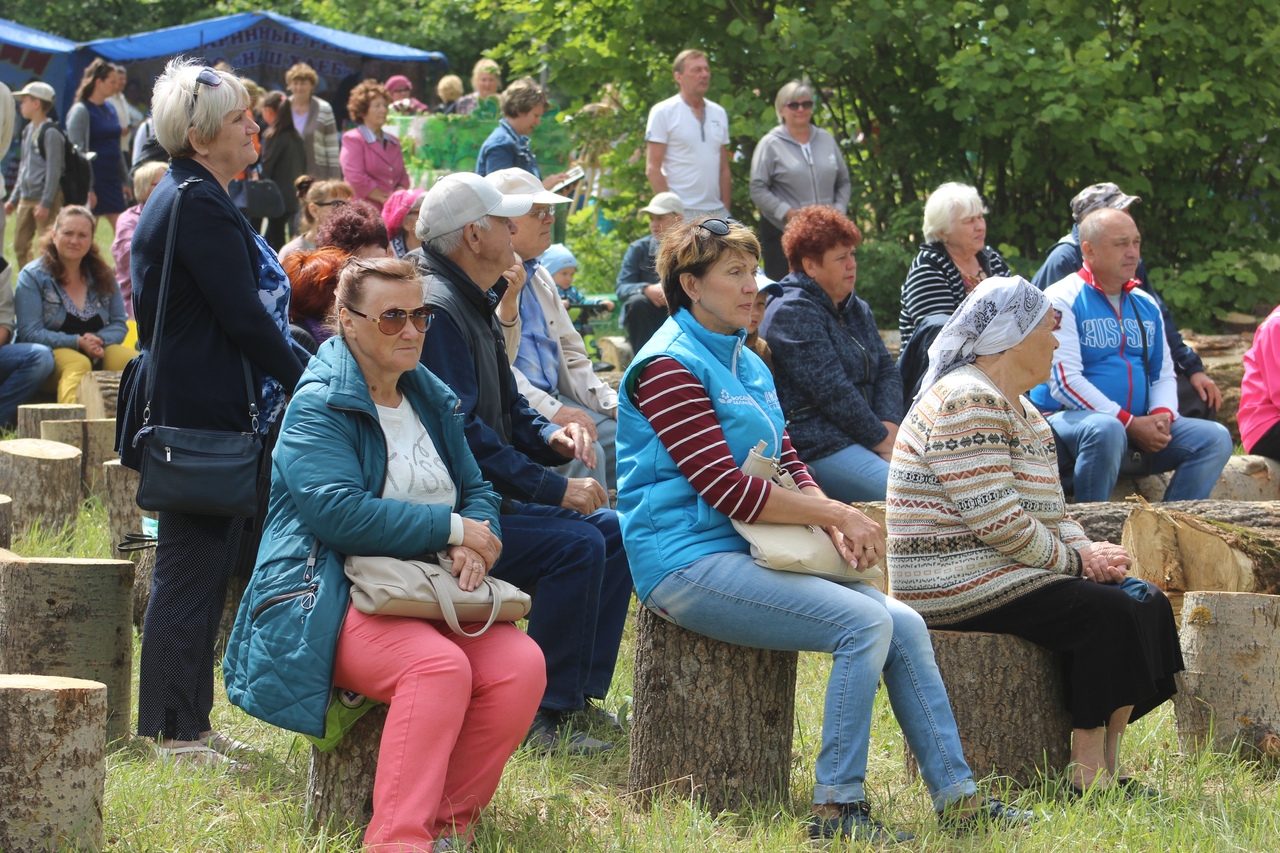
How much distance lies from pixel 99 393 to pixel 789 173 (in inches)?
186

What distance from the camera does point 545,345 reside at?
5.64 m

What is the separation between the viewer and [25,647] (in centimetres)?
411

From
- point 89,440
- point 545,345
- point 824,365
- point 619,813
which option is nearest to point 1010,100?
point 824,365

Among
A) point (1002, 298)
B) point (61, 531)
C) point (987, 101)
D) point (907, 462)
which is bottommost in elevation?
point (61, 531)

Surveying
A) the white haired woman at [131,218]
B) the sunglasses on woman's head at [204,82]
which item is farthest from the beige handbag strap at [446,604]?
the white haired woman at [131,218]

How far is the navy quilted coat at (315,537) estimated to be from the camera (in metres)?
3.18

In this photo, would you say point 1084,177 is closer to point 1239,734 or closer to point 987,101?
point 987,101

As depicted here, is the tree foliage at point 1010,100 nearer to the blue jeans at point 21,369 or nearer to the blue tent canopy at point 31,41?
the blue jeans at point 21,369

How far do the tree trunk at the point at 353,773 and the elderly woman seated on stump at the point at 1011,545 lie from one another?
164 cm

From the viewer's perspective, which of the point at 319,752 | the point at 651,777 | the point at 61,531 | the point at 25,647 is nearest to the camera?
the point at 319,752

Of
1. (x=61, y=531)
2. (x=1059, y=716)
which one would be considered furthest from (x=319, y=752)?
(x=61, y=531)

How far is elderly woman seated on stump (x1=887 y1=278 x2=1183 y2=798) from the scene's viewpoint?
398 centimetres

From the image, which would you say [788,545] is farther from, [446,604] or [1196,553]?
[1196,553]

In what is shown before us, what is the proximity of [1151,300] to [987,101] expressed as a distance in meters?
3.57
